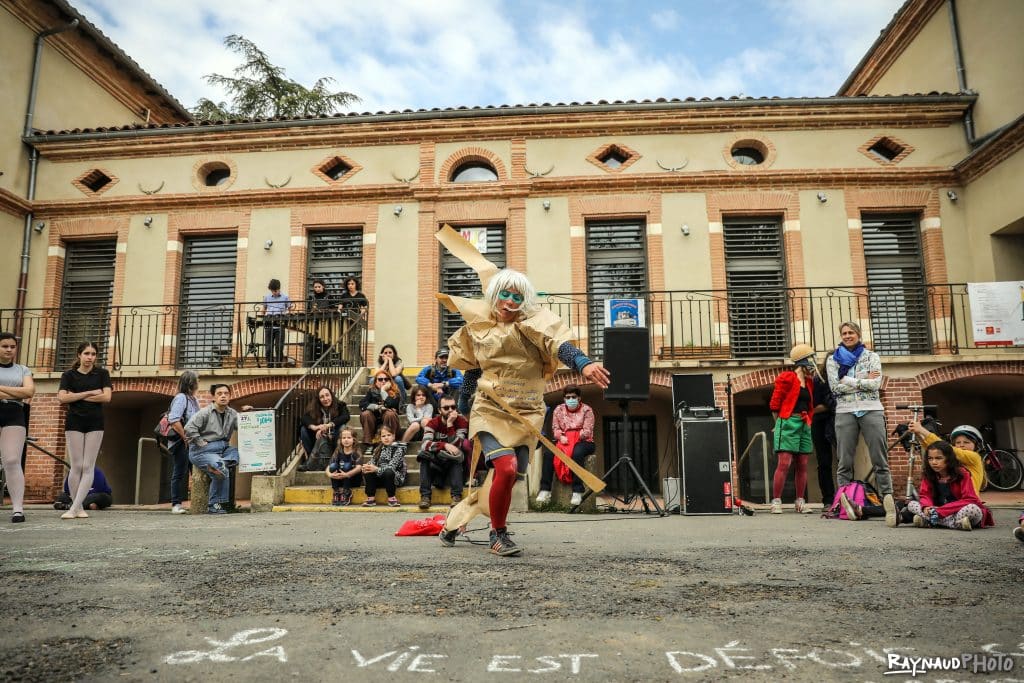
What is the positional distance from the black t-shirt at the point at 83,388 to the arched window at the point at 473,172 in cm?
889

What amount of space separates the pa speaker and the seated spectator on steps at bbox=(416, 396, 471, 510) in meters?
2.10

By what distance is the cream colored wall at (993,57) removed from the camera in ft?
44.2

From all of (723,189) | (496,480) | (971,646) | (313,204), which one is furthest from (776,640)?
(313,204)

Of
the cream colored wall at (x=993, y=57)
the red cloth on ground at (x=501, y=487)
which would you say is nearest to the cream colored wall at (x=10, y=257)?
the red cloth on ground at (x=501, y=487)

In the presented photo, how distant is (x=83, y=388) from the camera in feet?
26.6

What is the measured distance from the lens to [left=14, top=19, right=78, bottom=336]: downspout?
15312 millimetres

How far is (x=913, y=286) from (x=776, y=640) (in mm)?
12732

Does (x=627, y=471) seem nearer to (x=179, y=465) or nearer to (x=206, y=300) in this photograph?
(x=179, y=465)

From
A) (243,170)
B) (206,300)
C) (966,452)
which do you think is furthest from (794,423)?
(243,170)

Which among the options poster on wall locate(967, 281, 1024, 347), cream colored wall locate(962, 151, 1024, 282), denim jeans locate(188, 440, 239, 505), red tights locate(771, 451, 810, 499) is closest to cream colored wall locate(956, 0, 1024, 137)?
cream colored wall locate(962, 151, 1024, 282)

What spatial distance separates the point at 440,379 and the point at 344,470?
2275 mm

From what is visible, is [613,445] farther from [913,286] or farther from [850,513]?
[850,513]

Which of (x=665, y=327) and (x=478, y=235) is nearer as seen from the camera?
(x=665, y=327)

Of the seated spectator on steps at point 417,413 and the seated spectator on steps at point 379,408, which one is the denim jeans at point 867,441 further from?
the seated spectator on steps at point 379,408
